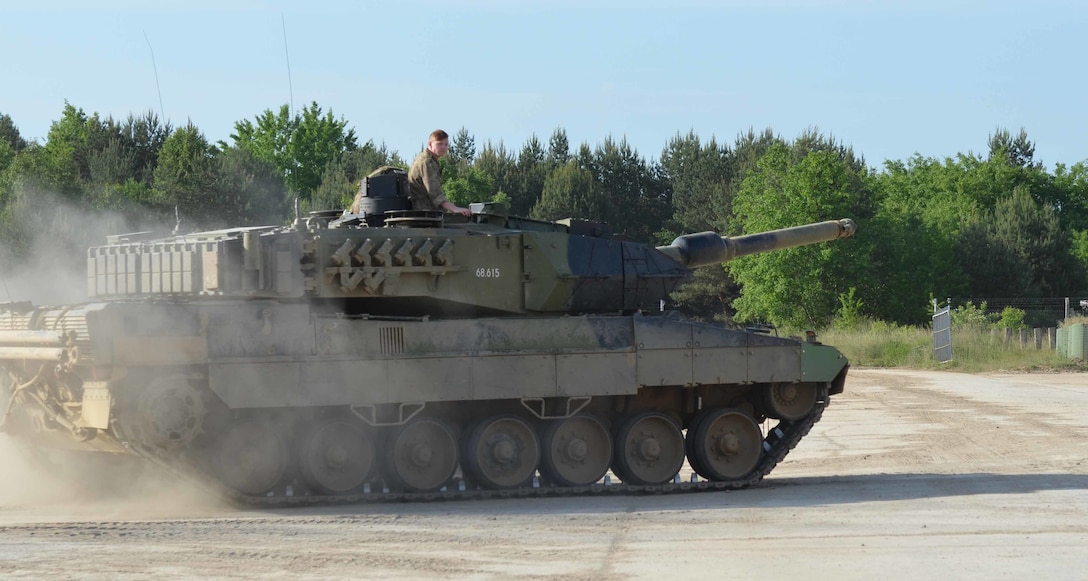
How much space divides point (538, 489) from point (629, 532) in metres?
3.07

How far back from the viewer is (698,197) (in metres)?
77.1

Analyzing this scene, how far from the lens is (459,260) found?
53.9ft

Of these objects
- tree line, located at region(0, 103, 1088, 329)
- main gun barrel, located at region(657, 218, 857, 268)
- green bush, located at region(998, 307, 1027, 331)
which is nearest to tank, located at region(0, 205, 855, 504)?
main gun barrel, located at region(657, 218, 857, 268)

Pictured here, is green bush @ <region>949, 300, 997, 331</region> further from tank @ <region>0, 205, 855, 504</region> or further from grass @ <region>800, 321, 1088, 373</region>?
tank @ <region>0, 205, 855, 504</region>

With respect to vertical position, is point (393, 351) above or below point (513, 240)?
below

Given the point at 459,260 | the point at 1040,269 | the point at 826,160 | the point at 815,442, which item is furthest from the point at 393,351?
the point at 1040,269

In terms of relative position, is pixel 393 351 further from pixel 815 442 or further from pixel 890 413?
pixel 890 413

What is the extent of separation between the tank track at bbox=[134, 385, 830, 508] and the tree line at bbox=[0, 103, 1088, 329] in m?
24.8

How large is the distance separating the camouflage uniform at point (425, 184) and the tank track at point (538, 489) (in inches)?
134

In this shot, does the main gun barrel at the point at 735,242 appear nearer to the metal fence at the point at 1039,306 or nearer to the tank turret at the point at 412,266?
the tank turret at the point at 412,266

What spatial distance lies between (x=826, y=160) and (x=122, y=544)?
51096mm

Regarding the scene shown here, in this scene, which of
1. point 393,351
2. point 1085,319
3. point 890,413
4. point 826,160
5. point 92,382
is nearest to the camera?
point 92,382

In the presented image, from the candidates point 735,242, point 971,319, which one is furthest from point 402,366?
point 971,319

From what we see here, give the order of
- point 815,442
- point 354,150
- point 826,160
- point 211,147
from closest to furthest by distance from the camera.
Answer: point 815,442 < point 826,160 < point 211,147 < point 354,150
